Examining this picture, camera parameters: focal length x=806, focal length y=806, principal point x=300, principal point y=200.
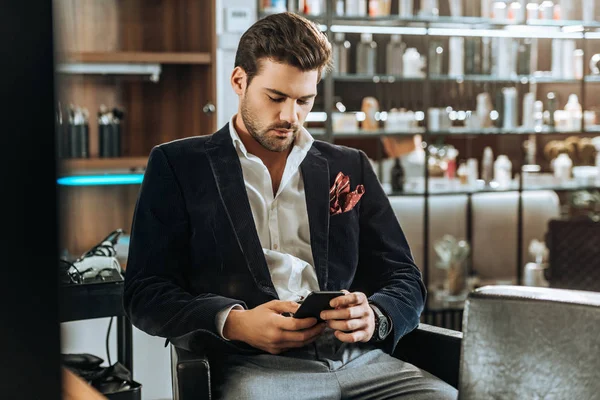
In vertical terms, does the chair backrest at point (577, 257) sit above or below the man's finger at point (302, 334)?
below

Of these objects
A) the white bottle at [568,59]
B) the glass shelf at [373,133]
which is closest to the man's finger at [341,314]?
the glass shelf at [373,133]

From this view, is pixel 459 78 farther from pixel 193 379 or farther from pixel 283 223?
pixel 193 379

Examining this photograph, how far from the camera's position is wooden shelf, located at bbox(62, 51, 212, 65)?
11.6 ft

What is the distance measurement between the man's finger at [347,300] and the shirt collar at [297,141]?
1.38 feet

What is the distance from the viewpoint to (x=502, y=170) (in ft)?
17.1

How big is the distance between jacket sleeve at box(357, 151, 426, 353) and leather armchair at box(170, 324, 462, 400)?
0.19ft

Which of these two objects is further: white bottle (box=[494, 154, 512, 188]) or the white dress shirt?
white bottle (box=[494, 154, 512, 188])

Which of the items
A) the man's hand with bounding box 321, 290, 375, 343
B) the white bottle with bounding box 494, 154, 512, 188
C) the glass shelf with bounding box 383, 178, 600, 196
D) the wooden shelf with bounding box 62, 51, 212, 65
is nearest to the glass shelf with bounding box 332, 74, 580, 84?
the white bottle with bounding box 494, 154, 512, 188

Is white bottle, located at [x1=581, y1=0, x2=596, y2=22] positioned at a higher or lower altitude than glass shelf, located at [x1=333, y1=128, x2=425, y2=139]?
higher

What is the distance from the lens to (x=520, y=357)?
1.21 metres

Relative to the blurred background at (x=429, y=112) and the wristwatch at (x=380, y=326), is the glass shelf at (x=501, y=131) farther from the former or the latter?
the wristwatch at (x=380, y=326)

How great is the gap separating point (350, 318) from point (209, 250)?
0.34 metres

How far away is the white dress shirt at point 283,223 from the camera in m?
1.74

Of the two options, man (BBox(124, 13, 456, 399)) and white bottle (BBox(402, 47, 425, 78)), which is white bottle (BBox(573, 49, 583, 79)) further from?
man (BBox(124, 13, 456, 399))
